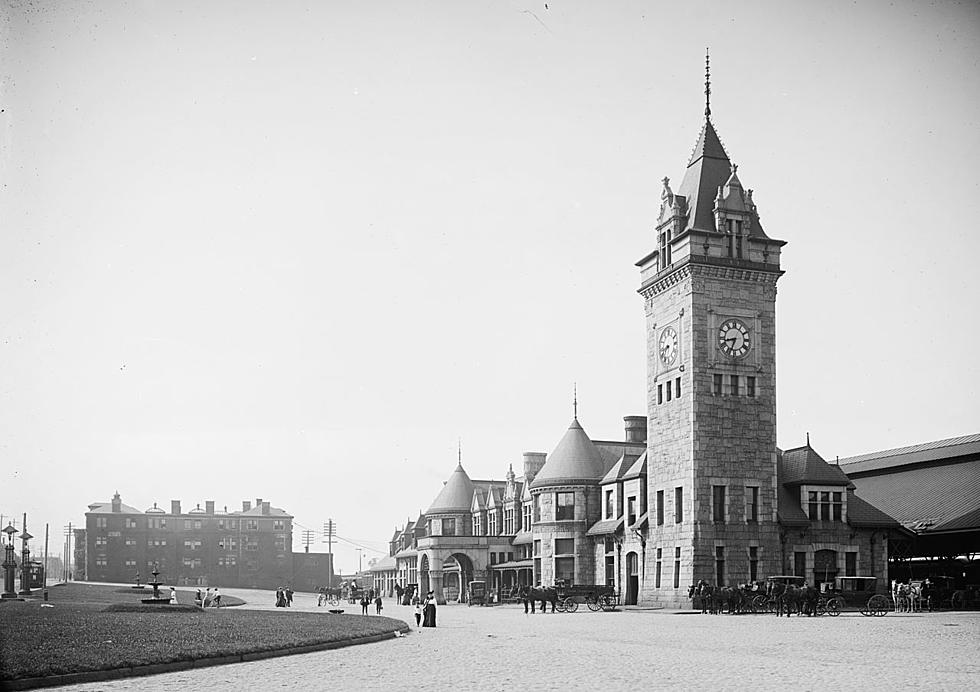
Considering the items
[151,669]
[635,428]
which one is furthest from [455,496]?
[151,669]

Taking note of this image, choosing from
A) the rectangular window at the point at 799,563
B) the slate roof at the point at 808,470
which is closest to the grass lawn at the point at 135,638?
the rectangular window at the point at 799,563

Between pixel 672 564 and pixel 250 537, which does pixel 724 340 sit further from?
pixel 250 537

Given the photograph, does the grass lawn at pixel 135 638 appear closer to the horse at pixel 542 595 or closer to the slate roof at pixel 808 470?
the horse at pixel 542 595

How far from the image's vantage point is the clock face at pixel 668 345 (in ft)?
188

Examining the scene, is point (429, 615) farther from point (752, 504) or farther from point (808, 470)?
point (808, 470)

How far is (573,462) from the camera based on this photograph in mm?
70688

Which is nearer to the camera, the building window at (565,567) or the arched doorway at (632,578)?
the arched doorway at (632,578)

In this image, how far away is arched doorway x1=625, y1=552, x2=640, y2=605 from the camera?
196 ft

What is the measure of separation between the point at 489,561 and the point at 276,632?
51762mm

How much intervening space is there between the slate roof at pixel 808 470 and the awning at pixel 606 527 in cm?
1032

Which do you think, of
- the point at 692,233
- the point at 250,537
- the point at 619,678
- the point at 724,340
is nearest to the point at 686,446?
the point at 724,340

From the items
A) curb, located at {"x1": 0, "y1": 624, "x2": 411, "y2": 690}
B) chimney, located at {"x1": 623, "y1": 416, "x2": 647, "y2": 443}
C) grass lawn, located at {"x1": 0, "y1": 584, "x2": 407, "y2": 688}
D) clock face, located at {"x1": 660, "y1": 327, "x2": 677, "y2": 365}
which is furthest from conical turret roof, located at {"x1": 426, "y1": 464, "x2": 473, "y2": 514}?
curb, located at {"x1": 0, "y1": 624, "x2": 411, "y2": 690}

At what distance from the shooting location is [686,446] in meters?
55.0

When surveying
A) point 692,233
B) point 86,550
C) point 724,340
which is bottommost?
point 86,550
